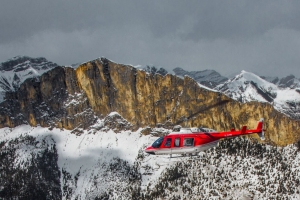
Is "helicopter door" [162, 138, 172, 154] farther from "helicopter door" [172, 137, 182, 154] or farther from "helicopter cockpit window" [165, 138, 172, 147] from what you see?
"helicopter door" [172, 137, 182, 154]

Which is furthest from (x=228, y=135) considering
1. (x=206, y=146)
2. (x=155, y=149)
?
(x=155, y=149)

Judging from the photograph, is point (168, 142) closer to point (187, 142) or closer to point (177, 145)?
point (177, 145)

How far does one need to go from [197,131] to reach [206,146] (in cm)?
461

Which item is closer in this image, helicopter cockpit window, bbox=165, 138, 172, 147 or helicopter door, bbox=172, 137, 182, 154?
helicopter door, bbox=172, 137, 182, 154

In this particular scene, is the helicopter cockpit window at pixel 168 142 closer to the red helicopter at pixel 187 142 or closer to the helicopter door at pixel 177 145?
the red helicopter at pixel 187 142

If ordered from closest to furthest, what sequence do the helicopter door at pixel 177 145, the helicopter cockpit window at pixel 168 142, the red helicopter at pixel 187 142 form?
the red helicopter at pixel 187 142 < the helicopter door at pixel 177 145 < the helicopter cockpit window at pixel 168 142

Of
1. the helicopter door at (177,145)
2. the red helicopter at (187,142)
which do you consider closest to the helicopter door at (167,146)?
the red helicopter at (187,142)

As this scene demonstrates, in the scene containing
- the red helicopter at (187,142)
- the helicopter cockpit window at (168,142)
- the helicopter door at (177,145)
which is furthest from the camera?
the helicopter cockpit window at (168,142)

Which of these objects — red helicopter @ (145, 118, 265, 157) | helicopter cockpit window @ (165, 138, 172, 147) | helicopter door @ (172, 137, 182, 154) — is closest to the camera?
red helicopter @ (145, 118, 265, 157)

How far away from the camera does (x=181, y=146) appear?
107812mm

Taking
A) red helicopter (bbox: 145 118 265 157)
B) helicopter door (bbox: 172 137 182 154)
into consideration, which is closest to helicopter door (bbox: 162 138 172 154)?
red helicopter (bbox: 145 118 265 157)

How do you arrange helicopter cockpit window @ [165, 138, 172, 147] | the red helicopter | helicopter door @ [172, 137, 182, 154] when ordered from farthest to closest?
helicopter cockpit window @ [165, 138, 172, 147]
helicopter door @ [172, 137, 182, 154]
the red helicopter

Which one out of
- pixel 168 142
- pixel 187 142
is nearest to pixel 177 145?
pixel 168 142

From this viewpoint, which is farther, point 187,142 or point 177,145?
point 177,145
